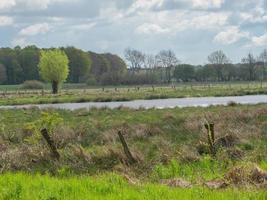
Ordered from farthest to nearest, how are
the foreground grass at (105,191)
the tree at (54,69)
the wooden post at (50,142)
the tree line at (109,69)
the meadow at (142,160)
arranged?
the tree line at (109,69), the tree at (54,69), the wooden post at (50,142), the meadow at (142,160), the foreground grass at (105,191)

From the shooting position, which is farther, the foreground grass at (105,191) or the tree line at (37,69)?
the tree line at (37,69)

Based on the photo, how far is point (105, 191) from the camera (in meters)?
11.1

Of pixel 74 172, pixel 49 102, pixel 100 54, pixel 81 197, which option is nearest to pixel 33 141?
pixel 74 172

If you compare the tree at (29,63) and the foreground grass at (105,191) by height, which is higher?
the tree at (29,63)

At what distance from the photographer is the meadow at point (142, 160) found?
11102 mm

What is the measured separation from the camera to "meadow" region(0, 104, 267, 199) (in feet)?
36.4

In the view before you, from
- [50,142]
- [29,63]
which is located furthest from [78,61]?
[50,142]

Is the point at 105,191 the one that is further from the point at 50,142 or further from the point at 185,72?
the point at 185,72

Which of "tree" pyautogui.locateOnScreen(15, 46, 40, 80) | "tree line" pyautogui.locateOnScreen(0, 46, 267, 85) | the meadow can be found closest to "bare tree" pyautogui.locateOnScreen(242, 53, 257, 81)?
"tree line" pyautogui.locateOnScreen(0, 46, 267, 85)

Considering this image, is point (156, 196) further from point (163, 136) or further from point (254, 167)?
point (163, 136)

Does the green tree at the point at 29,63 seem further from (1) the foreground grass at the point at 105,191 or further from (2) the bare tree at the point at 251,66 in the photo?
(1) the foreground grass at the point at 105,191

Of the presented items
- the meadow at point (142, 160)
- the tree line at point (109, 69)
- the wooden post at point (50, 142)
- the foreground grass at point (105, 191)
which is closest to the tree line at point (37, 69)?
the tree line at point (109, 69)

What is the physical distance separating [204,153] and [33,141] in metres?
6.31

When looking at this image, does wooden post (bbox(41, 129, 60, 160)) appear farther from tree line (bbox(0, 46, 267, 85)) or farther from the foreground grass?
tree line (bbox(0, 46, 267, 85))
